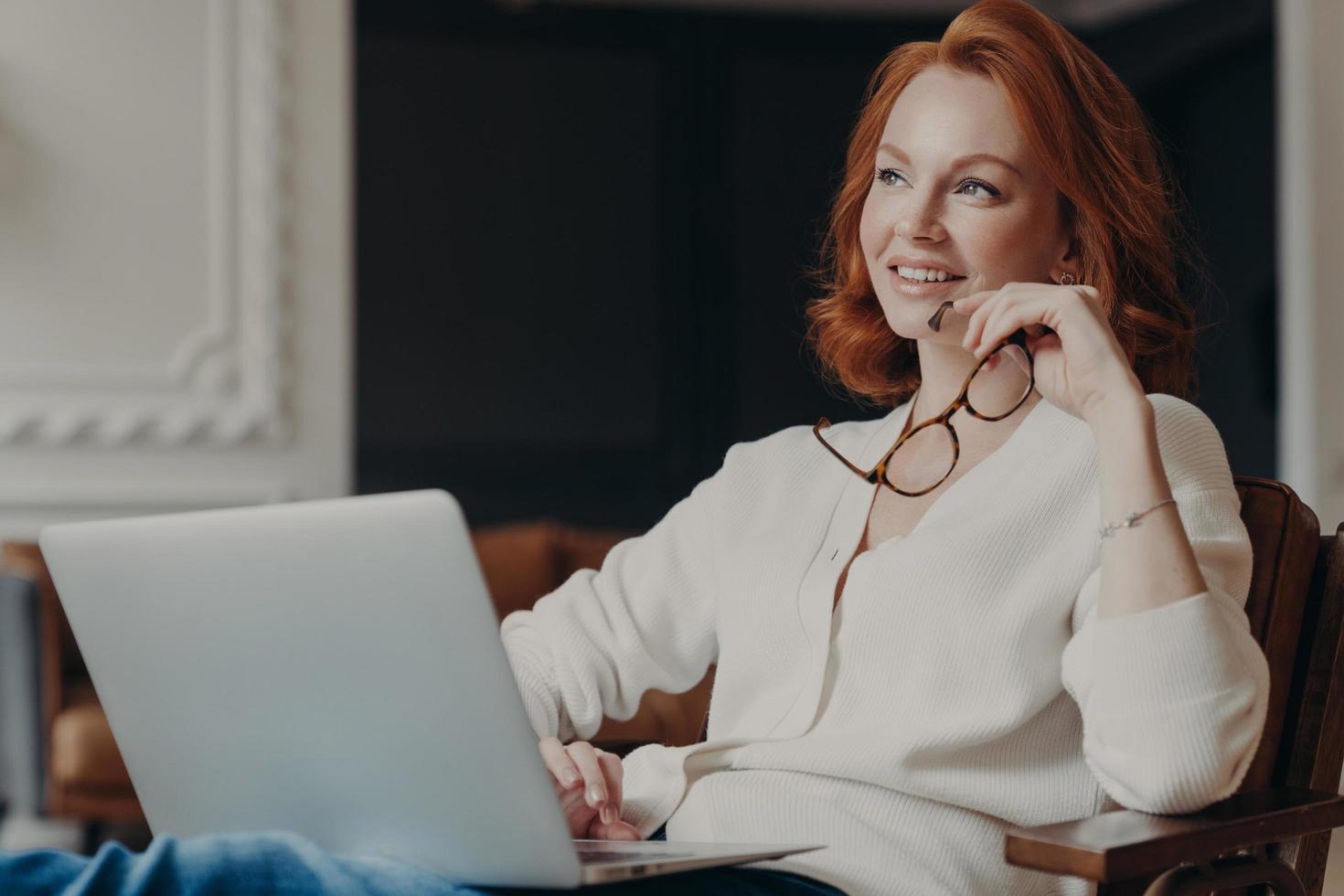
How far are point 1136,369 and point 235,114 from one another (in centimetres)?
295

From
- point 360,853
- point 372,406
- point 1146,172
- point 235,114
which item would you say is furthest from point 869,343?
point 372,406

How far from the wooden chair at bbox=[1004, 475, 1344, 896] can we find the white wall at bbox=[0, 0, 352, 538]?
9.57ft

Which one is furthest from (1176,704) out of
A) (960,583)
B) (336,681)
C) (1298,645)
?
(336,681)

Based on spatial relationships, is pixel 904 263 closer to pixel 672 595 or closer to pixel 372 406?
pixel 672 595

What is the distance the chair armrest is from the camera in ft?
3.37

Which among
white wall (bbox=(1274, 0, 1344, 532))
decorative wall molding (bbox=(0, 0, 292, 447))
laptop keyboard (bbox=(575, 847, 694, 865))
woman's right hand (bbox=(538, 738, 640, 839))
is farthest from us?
white wall (bbox=(1274, 0, 1344, 532))

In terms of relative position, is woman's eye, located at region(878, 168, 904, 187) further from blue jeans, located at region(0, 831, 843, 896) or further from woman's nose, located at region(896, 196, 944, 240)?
blue jeans, located at region(0, 831, 843, 896)

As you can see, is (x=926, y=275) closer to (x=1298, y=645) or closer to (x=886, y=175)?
(x=886, y=175)

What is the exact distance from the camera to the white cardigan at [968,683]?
3.81 ft

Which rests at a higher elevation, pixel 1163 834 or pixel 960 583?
pixel 960 583

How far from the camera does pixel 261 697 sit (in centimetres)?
108

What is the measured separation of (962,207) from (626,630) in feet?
1.82

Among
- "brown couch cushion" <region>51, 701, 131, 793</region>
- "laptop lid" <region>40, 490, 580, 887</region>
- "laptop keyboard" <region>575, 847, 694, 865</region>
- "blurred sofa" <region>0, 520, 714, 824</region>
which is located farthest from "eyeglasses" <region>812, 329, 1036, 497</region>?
"brown couch cushion" <region>51, 701, 131, 793</region>

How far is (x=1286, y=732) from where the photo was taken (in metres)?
1.41
